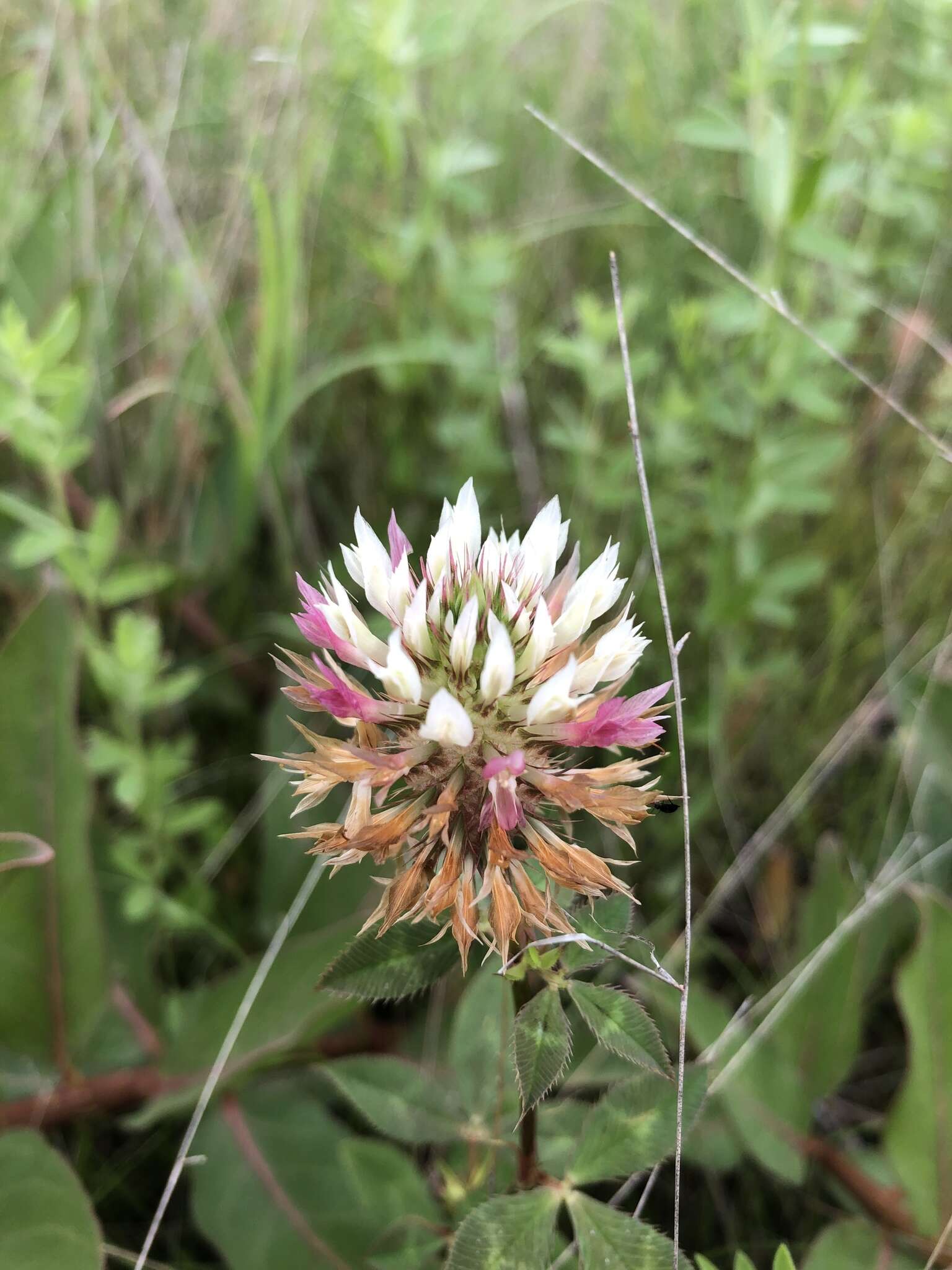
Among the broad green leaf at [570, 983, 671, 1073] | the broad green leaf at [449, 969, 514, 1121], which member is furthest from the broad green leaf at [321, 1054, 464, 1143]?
the broad green leaf at [570, 983, 671, 1073]

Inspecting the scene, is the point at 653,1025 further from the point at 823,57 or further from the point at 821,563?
the point at 823,57

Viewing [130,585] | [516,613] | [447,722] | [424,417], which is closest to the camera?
[447,722]

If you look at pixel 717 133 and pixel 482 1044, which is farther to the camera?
pixel 717 133

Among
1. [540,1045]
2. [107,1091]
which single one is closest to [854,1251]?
[540,1045]

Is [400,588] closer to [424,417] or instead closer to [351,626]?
[351,626]

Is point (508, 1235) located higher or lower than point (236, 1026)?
lower

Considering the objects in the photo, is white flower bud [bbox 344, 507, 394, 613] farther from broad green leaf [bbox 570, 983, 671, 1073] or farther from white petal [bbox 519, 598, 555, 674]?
broad green leaf [bbox 570, 983, 671, 1073]

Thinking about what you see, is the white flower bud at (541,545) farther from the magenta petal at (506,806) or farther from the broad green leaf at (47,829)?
the broad green leaf at (47,829)

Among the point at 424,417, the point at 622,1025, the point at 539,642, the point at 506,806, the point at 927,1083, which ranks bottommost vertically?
the point at 927,1083
